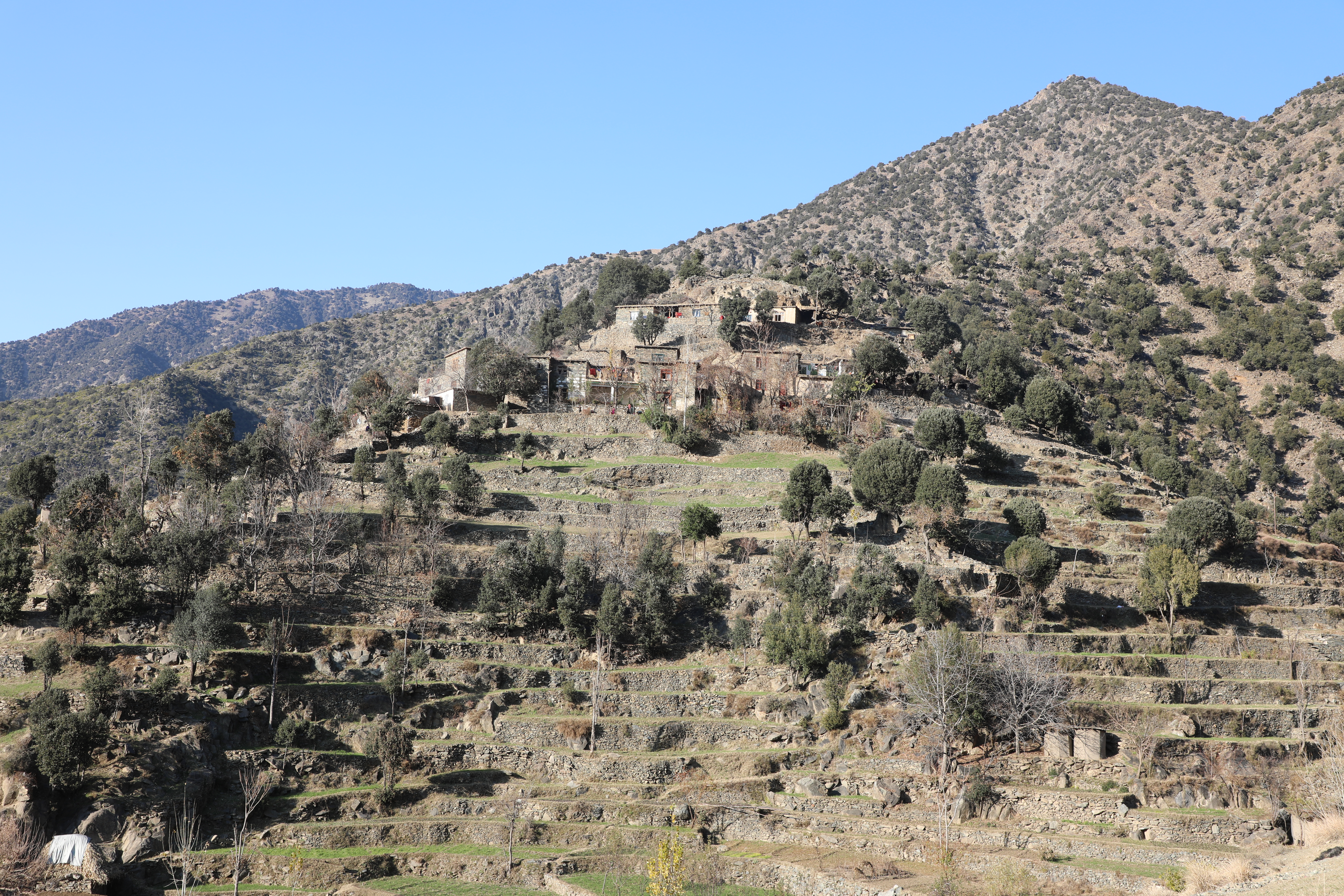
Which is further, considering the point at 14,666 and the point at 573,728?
the point at 573,728

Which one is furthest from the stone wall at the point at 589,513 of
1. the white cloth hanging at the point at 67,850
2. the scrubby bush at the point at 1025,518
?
the white cloth hanging at the point at 67,850

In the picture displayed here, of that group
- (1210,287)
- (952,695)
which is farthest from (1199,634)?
(1210,287)

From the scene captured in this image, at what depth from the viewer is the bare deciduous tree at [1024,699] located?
141 feet

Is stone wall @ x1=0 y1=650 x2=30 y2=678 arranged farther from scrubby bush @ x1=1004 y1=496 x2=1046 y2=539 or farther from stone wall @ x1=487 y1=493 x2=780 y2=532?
scrubby bush @ x1=1004 y1=496 x2=1046 y2=539

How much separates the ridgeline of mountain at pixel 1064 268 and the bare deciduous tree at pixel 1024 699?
5571 cm

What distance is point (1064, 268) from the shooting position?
131375 mm

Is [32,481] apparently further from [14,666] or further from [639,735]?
[639,735]

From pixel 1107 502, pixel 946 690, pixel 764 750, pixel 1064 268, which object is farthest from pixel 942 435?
pixel 1064 268

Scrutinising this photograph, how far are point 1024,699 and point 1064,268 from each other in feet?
329

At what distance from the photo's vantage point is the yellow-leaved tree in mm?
31453

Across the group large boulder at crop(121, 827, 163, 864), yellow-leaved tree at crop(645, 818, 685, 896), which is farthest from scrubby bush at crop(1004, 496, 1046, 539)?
large boulder at crop(121, 827, 163, 864)

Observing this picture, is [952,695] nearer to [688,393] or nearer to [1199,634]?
[1199,634]

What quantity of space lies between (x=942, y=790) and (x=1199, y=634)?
18.5m

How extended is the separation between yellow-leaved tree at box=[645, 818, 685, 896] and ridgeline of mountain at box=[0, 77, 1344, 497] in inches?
2546
